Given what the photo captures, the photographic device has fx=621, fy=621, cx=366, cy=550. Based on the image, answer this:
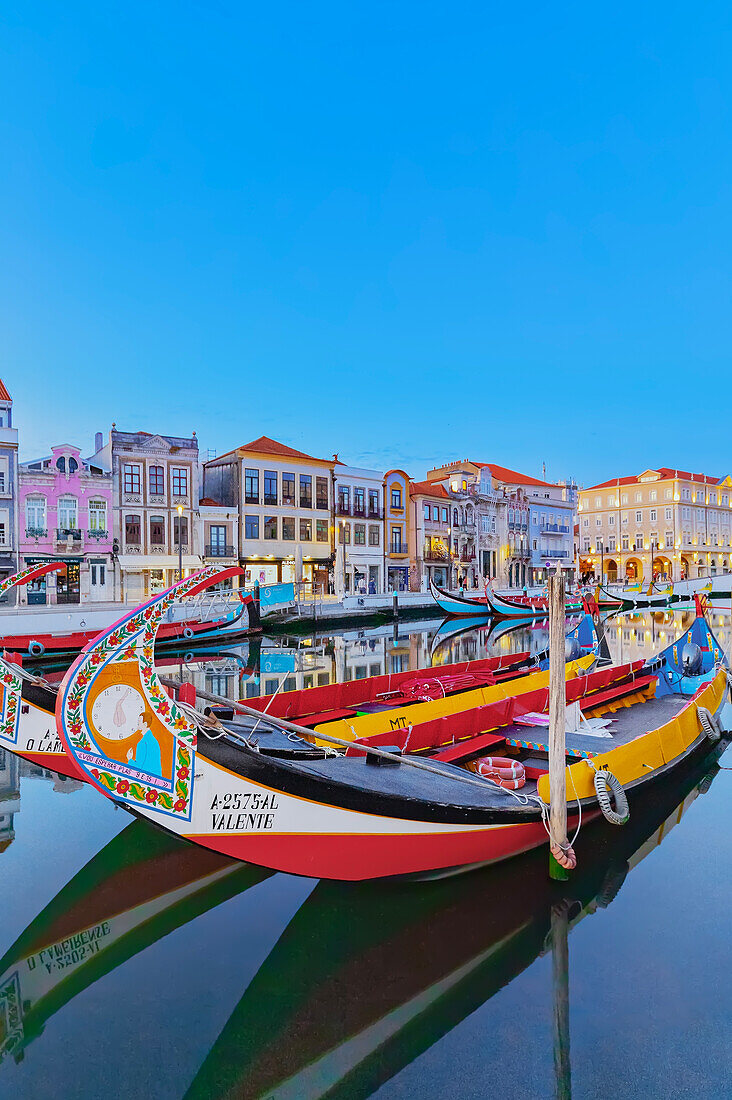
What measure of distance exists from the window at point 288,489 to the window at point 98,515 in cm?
1049

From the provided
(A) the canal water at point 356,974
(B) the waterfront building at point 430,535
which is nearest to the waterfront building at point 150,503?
(B) the waterfront building at point 430,535

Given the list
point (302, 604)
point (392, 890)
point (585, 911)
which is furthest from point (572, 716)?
point (302, 604)

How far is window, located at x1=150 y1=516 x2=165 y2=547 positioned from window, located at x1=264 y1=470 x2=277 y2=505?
21.1ft

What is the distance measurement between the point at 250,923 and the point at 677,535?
2881 inches

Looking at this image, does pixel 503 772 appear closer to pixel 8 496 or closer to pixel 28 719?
pixel 28 719

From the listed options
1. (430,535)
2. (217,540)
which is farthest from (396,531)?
(217,540)

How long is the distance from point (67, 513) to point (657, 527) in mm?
62404

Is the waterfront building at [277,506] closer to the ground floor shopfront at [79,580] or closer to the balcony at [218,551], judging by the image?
the balcony at [218,551]

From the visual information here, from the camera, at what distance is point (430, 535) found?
1841 inches

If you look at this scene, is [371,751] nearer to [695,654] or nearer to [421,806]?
[421,806]

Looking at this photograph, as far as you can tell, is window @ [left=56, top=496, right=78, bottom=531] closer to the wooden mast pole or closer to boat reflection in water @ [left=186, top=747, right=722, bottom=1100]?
boat reflection in water @ [left=186, top=747, right=722, bottom=1100]

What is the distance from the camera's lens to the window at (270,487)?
1469 inches

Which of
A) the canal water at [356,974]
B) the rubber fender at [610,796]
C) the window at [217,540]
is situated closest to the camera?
the canal water at [356,974]

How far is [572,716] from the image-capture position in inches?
342
